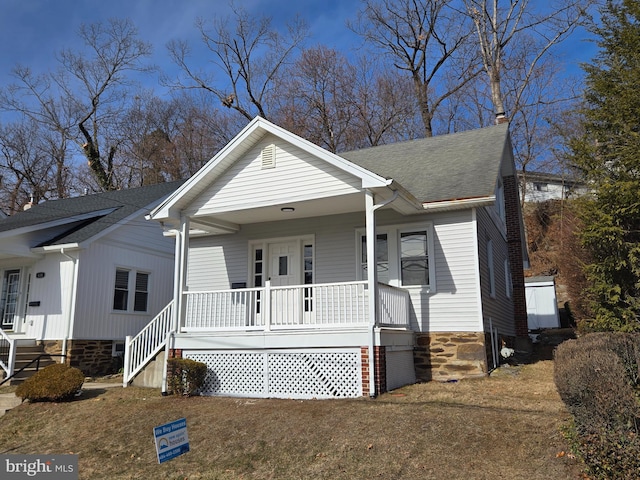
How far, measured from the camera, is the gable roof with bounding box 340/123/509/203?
11.8 meters

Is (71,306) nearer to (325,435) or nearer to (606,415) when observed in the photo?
(325,435)

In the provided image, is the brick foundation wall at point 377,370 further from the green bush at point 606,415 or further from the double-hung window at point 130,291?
the double-hung window at point 130,291

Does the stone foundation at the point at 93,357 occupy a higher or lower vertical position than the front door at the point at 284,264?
lower

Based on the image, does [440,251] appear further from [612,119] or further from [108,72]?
[108,72]

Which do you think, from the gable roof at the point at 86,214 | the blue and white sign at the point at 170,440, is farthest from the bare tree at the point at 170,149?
the blue and white sign at the point at 170,440

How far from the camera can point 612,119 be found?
1146 centimetres

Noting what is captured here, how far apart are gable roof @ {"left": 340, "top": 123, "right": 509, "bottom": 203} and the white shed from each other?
11.1m

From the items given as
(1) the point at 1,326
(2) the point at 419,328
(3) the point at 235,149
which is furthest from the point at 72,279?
(2) the point at 419,328

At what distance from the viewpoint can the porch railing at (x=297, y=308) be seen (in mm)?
10242

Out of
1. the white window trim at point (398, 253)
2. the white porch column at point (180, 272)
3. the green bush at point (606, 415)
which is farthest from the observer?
the white window trim at point (398, 253)

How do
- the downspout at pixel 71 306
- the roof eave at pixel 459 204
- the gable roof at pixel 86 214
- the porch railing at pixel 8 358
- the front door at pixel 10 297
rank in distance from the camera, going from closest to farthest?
the roof eave at pixel 459 204 → the porch railing at pixel 8 358 → the downspout at pixel 71 306 → the gable roof at pixel 86 214 → the front door at pixel 10 297

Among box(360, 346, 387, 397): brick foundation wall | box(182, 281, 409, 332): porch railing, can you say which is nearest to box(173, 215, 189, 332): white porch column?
box(182, 281, 409, 332): porch railing

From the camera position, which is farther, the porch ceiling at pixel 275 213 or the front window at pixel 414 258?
the front window at pixel 414 258

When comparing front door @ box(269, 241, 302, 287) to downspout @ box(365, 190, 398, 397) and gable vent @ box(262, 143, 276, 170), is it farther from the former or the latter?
downspout @ box(365, 190, 398, 397)
